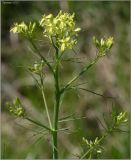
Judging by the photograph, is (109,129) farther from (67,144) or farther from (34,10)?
(34,10)

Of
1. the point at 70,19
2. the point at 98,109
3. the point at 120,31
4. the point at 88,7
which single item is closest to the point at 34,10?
the point at 88,7

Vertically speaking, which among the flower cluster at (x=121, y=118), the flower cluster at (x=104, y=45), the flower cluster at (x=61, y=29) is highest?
the flower cluster at (x=61, y=29)

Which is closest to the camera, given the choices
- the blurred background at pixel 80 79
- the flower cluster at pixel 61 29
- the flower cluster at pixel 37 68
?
the flower cluster at pixel 61 29

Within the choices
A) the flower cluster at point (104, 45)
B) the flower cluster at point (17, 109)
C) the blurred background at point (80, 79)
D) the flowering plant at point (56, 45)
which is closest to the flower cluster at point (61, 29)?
the flowering plant at point (56, 45)

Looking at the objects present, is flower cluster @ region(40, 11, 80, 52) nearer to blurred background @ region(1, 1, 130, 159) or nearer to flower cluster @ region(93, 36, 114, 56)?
flower cluster @ region(93, 36, 114, 56)

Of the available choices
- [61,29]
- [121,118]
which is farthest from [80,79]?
[61,29]

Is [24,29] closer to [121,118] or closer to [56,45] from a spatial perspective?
[56,45]

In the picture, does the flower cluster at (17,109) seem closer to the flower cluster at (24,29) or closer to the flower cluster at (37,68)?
the flower cluster at (37,68)

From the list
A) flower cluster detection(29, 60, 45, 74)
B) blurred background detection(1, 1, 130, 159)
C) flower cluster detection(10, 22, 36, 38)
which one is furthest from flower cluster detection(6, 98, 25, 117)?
blurred background detection(1, 1, 130, 159)
